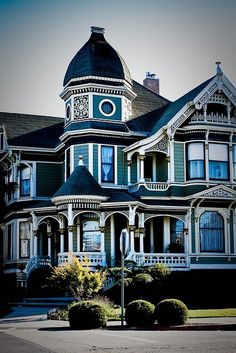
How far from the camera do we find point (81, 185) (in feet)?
113

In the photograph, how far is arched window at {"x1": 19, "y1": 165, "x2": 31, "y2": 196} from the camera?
4022 centimetres

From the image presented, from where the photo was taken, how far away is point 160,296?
29.0m

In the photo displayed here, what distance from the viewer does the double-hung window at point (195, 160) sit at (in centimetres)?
3616

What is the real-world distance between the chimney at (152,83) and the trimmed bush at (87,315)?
30.7 meters

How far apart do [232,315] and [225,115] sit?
16620mm

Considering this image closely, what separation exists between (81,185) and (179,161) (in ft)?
19.4

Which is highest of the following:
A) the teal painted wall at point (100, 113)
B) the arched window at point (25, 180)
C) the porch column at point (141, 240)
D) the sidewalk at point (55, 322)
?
the teal painted wall at point (100, 113)

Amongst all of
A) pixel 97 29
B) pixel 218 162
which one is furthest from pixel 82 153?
pixel 97 29

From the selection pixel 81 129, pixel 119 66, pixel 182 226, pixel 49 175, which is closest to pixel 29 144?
pixel 49 175

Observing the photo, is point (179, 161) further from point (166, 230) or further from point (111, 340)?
point (111, 340)

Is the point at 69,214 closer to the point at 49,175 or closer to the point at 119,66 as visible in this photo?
the point at 49,175

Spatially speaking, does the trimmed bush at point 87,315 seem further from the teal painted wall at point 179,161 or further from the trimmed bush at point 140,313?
the teal painted wall at point 179,161

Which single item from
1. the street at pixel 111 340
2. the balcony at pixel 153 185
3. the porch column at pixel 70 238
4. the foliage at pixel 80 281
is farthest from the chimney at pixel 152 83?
the street at pixel 111 340

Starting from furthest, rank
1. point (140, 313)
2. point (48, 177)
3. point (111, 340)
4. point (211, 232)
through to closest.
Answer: point (48, 177)
point (211, 232)
point (140, 313)
point (111, 340)
